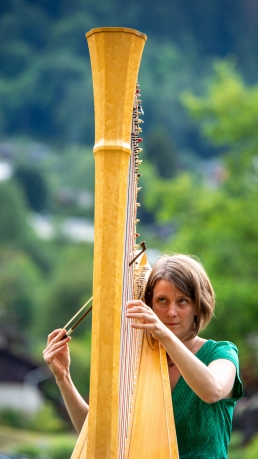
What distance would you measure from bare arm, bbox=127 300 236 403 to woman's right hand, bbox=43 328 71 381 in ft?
1.25

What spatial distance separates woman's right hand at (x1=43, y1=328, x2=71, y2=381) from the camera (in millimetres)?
3109

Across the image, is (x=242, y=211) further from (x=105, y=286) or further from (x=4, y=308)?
(x=4, y=308)

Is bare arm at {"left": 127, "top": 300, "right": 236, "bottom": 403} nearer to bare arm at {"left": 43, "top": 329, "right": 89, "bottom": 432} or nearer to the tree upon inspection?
bare arm at {"left": 43, "top": 329, "right": 89, "bottom": 432}

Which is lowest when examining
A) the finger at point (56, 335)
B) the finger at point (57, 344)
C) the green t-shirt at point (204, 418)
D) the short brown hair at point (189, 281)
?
the green t-shirt at point (204, 418)

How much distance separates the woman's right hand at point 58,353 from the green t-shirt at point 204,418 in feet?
Result: 1.22

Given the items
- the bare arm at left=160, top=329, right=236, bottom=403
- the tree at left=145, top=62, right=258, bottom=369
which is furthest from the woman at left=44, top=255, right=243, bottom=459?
the tree at left=145, top=62, right=258, bottom=369

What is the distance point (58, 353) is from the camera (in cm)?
316

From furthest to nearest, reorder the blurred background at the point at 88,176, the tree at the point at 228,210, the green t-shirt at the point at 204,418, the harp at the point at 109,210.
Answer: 1. the blurred background at the point at 88,176
2. the tree at the point at 228,210
3. the green t-shirt at the point at 204,418
4. the harp at the point at 109,210

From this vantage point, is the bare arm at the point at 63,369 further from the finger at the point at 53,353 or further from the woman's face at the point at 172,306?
the woman's face at the point at 172,306

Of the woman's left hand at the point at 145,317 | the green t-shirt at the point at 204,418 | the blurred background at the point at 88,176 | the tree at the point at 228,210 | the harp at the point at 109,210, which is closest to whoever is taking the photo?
the harp at the point at 109,210

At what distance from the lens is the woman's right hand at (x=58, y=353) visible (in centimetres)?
311

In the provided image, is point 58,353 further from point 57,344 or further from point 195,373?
point 195,373

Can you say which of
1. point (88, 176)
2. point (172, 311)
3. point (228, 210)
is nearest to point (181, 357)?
point (172, 311)

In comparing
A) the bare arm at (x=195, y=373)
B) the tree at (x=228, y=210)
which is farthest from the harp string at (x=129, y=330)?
the tree at (x=228, y=210)
